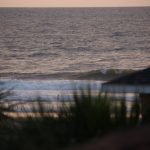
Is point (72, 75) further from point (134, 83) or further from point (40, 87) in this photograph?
point (134, 83)

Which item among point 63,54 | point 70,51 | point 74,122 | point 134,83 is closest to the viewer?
point 74,122

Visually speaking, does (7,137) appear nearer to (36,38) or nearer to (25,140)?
(25,140)

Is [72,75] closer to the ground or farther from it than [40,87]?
closer to the ground

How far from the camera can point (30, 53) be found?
63.8m

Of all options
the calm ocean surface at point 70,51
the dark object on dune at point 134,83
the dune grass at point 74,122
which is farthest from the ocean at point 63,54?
the dune grass at point 74,122

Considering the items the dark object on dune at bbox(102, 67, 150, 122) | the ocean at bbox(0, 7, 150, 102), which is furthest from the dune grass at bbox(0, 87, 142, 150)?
the ocean at bbox(0, 7, 150, 102)

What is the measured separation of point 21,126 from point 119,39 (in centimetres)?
7813

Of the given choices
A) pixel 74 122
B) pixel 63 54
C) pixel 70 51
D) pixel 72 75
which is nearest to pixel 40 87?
pixel 72 75

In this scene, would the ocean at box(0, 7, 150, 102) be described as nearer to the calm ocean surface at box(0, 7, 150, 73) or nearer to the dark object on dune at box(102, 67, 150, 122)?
the calm ocean surface at box(0, 7, 150, 73)

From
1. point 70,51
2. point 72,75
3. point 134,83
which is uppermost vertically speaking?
point 134,83

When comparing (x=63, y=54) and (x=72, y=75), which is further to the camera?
(x=63, y=54)

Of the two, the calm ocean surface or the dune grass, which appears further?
the calm ocean surface

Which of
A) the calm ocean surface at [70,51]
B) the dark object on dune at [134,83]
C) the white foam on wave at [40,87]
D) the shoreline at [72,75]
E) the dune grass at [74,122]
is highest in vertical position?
the dune grass at [74,122]

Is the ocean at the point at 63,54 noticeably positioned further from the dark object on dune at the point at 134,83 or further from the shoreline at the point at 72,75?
the dark object on dune at the point at 134,83
